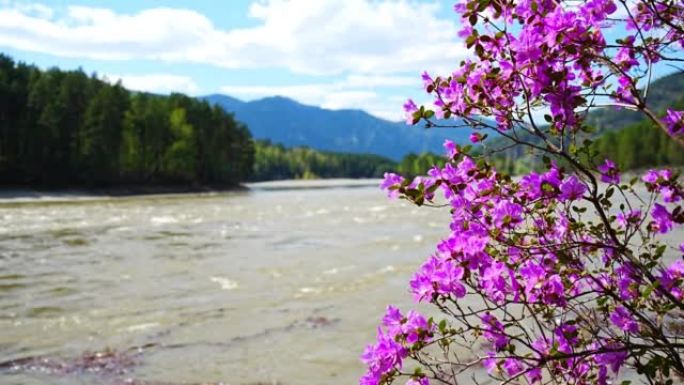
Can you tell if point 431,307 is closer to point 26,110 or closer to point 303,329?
point 303,329

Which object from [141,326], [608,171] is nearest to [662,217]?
[608,171]

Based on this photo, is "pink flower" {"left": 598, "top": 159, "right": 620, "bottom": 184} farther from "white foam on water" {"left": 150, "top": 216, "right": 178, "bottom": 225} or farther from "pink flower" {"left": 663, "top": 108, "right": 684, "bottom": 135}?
"white foam on water" {"left": 150, "top": 216, "right": 178, "bottom": 225}

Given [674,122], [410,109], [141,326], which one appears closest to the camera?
[674,122]

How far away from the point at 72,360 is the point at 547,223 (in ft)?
26.7

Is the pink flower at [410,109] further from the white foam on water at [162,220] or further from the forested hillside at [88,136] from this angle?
the forested hillside at [88,136]

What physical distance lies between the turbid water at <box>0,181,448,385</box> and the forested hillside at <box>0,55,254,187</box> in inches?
1881

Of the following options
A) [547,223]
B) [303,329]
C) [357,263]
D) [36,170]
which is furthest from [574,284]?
[36,170]

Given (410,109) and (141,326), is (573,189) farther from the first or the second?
(141,326)

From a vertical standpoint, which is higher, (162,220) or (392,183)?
(392,183)

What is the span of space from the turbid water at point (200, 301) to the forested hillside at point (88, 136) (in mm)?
47780

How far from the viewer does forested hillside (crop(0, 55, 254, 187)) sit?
71812 millimetres

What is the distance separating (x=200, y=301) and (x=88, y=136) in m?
69.9

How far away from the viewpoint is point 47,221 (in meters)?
34.3

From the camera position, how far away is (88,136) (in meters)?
76.5
